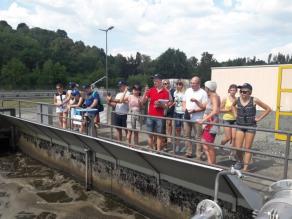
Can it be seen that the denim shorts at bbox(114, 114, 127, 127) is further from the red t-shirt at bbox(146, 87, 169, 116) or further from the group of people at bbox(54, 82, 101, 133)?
the red t-shirt at bbox(146, 87, 169, 116)

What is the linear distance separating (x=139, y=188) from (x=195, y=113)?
2140 millimetres

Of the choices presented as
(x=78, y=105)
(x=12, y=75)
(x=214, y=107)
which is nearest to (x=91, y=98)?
(x=78, y=105)

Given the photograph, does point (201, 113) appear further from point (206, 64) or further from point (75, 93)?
point (206, 64)

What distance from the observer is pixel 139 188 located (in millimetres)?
7469

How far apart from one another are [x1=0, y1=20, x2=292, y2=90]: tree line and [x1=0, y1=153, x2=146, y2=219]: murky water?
66.5 metres

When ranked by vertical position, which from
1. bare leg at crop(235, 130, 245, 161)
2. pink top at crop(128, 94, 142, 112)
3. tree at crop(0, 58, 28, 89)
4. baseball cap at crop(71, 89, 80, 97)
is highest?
tree at crop(0, 58, 28, 89)

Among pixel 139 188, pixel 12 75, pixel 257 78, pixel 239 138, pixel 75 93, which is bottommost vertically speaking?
pixel 139 188

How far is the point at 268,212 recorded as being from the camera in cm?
226

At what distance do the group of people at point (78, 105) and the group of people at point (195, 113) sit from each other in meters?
0.03

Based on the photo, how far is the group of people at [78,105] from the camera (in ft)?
30.0

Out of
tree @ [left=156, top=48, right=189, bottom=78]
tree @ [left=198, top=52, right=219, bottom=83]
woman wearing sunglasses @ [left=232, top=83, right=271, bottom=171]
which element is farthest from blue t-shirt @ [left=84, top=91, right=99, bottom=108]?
tree @ [left=156, top=48, right=189, bottom=78]

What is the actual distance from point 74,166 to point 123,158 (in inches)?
108

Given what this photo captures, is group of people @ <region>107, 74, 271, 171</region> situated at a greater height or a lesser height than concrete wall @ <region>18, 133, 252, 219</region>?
greater

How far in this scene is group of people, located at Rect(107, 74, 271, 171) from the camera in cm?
604
